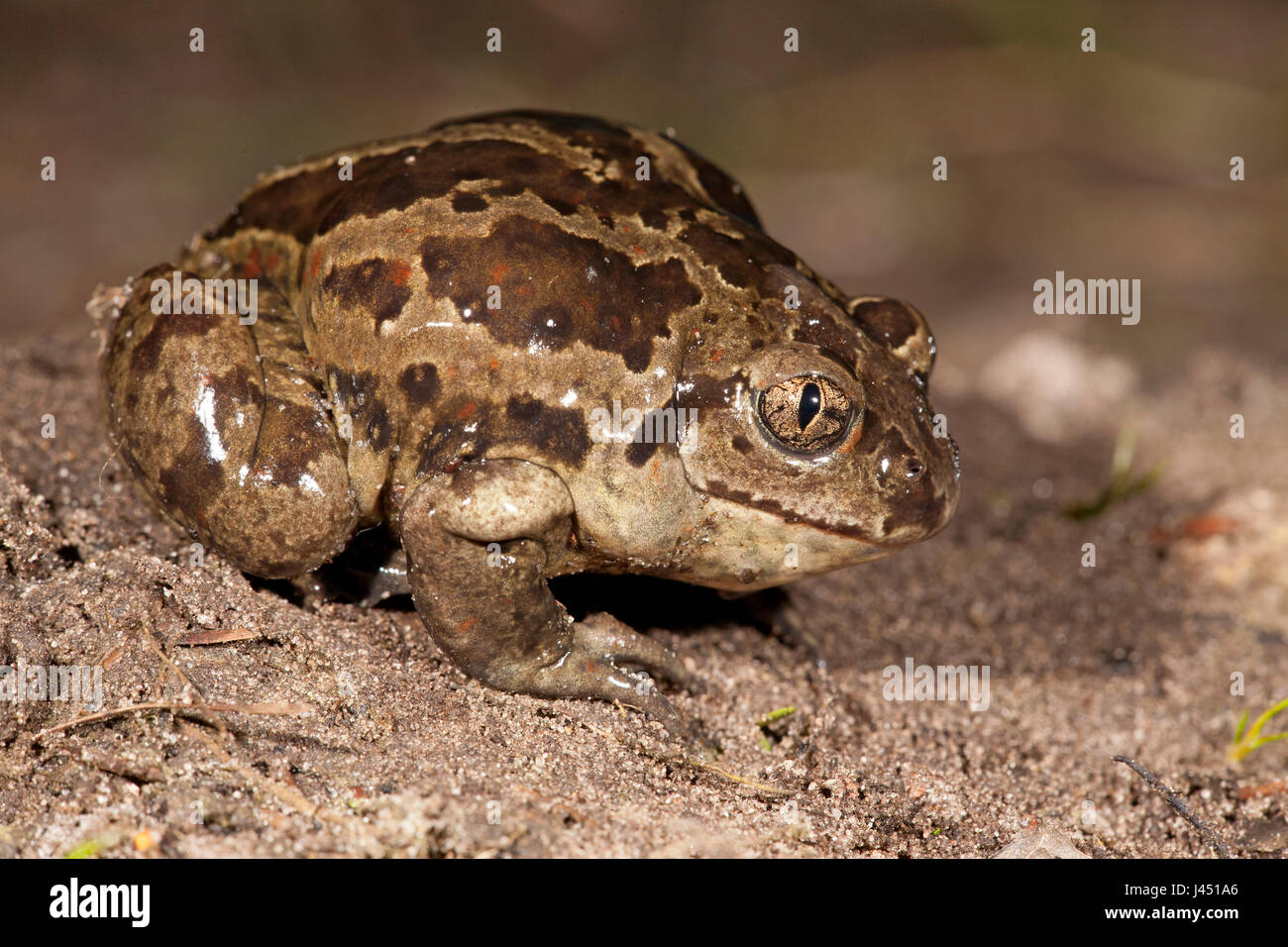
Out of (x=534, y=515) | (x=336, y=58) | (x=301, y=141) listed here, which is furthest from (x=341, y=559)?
(x=336, y=58)

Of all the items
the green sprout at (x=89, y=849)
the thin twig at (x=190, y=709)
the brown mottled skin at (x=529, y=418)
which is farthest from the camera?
the brown mottled skin at (x=529, y=418)

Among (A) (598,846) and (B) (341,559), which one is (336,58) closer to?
(B) (341,559)

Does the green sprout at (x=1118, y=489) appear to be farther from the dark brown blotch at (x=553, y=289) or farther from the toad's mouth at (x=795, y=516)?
the dark brown blotch at (x=553, y=289)

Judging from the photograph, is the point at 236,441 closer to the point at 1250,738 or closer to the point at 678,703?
the point at 678,703

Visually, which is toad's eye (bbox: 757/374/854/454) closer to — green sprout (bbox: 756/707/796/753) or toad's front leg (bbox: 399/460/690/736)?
toad's front leg (bbox: 399/460/690/736)

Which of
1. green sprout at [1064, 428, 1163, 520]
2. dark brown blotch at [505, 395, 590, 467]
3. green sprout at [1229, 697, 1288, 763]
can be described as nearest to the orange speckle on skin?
green sprout at [1064, 428, 1163, 520]

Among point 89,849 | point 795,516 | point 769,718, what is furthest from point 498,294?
point 89,849

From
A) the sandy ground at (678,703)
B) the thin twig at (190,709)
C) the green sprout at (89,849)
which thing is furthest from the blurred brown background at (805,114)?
the green sprout at (89,849)

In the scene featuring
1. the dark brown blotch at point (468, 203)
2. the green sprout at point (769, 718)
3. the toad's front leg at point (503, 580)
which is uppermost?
the dark brown blotch at point (468, 203)
